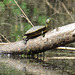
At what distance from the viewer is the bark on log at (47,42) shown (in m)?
4.73

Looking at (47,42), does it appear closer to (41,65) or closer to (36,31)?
(36,31)

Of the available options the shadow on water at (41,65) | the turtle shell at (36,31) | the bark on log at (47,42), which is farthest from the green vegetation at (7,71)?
the turtle shell at (36,31)

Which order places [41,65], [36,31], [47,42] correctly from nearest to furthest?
[41,65]
[47,42]
[36,31]

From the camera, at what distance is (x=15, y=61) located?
4.95 meters

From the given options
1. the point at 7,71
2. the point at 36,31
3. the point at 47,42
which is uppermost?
the point at 36,31

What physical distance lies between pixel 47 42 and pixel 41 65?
22.3 inches

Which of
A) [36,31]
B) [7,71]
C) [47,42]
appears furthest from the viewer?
[36,31]

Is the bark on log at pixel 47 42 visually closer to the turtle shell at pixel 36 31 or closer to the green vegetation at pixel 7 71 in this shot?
the turtle shell at pixel 36 31

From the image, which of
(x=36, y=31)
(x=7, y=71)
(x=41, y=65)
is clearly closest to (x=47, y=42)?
(x=36, y=31)

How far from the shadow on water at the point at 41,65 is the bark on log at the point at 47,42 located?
187 mm

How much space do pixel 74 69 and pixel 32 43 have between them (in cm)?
120

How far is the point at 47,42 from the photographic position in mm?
4957

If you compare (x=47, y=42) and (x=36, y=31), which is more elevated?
(x=36, y=31)

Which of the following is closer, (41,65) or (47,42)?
(41,65)
